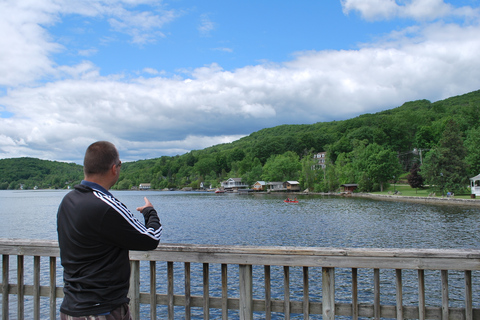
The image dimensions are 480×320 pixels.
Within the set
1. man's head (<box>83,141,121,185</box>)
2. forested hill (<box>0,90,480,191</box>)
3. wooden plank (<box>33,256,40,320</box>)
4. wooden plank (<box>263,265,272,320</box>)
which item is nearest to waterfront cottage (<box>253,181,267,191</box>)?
forested hill (<box>0,90,480,191</box>)

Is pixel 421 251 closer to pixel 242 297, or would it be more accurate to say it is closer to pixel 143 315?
pixel 242 297

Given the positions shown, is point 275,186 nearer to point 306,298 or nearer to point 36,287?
point 36,287

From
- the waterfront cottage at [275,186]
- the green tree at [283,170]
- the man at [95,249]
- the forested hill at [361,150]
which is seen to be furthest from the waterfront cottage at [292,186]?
the man at [95,249]

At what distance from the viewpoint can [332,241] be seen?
24.2 m

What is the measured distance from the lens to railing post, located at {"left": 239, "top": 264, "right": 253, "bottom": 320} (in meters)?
3.76

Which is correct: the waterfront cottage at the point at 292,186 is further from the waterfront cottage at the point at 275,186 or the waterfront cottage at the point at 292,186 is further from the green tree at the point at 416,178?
the green tree at the point at 416,178

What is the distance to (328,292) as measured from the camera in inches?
143

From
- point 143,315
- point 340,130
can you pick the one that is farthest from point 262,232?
point 340,130

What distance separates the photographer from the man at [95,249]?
2.61 meters

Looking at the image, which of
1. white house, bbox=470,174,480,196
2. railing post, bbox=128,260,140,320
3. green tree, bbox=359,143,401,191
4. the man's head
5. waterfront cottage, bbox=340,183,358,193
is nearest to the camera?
the man's head

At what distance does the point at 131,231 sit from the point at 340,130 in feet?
560

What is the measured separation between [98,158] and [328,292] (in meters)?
2.66

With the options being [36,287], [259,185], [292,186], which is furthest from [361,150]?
[36,287]

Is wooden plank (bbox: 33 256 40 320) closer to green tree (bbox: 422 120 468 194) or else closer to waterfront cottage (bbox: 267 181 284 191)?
green tree (bbox: 422 120 468 194)
